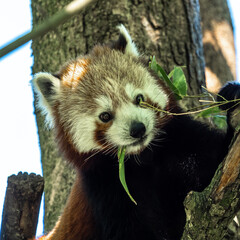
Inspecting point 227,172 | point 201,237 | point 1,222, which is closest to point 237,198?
point 227,172

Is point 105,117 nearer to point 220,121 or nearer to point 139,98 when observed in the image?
point 139,98

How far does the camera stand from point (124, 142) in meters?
3.38

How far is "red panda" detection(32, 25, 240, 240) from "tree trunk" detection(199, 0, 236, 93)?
12.3ft

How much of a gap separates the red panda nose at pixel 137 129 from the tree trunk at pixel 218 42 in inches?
173

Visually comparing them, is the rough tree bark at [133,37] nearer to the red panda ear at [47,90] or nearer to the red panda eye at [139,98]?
the red panda ear at [47,90]

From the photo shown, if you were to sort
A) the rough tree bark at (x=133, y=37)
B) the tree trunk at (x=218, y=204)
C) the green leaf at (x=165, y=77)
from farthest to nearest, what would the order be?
1. the rough tree bark at (x=133, y=37)
2. the green leaf at (x=165, y=77)
3. the tree trunk at (x=218, y=204)

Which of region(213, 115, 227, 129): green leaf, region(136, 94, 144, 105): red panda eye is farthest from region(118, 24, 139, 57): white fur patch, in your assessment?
region(213, 115, 227, 129): green leaf

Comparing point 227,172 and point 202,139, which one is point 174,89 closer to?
point 202,139

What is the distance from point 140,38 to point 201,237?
273cm

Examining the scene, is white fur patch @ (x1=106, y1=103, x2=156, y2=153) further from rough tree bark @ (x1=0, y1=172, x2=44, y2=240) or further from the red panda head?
rough tree bark @ (x1=0, y1=172, x2=44, y2=240)

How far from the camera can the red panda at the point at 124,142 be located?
3496 mm

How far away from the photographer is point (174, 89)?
12.6 ft

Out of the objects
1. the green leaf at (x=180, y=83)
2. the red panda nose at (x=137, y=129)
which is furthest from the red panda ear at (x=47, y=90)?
the green leaf at (x=180, y=83)

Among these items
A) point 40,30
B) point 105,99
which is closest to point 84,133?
point 105,99
